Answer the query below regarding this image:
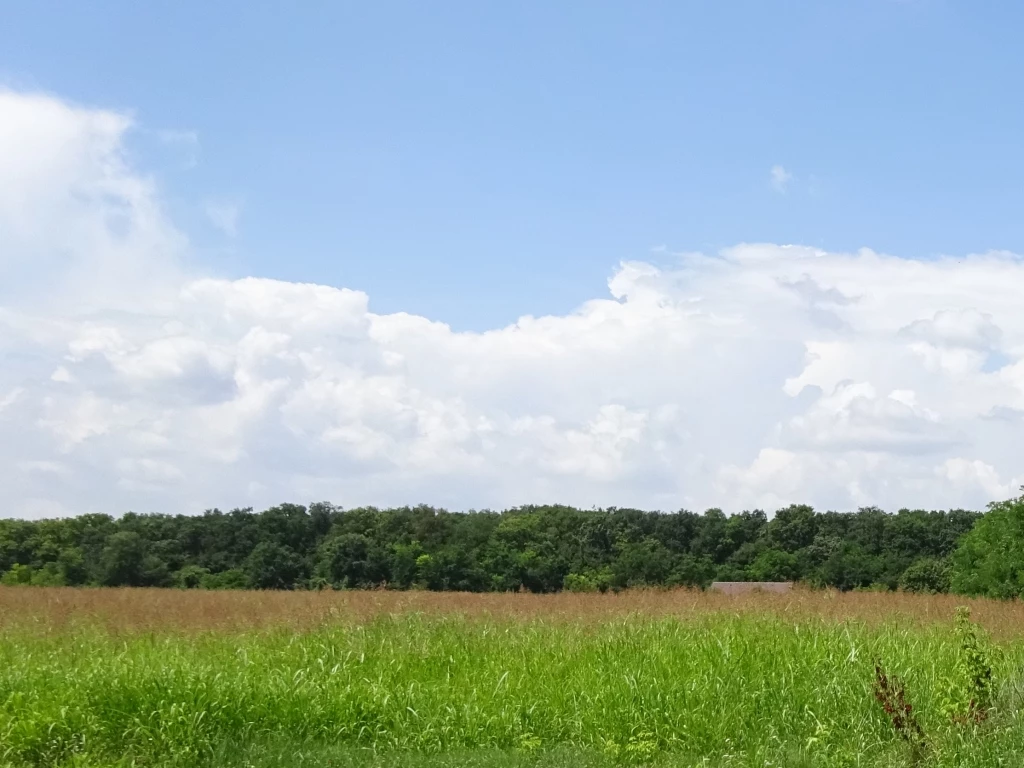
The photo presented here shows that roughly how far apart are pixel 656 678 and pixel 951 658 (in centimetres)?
359

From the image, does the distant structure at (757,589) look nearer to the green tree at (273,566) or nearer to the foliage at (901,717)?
the foliage at (901,717)

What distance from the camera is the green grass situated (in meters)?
7.59

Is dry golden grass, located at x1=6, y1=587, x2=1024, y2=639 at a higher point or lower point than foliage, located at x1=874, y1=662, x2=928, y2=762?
higher

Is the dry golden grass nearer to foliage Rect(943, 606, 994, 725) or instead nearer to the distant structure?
the distant structure

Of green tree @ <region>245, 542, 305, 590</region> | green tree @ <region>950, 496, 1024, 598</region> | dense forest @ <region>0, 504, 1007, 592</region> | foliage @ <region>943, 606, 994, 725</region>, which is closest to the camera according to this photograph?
foliage @ <region>943, 606, 994, 725</region>

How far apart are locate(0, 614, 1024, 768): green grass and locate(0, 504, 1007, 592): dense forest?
936 cm

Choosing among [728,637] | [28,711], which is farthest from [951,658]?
[28,711]

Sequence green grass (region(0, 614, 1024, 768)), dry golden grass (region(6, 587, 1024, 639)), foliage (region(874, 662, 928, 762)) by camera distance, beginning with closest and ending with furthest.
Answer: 1. green grass (region(0, 614, 1024, 768))
2. foliage (region(874, 662, 928, 762))
3. dry golden grass (region(6, 587, 1024, 639))

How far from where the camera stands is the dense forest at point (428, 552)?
27.9 meters

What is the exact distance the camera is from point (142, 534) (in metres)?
29.7

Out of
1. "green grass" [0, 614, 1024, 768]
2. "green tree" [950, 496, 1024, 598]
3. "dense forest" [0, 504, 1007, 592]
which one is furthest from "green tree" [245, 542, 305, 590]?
"green tree" [950, 496, 1024, 598]

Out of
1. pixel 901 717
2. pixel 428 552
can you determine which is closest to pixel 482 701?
pixel 901 717

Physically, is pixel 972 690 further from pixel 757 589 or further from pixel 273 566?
pixel 273 566

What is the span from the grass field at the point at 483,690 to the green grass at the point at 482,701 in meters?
0.02
